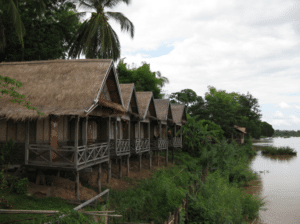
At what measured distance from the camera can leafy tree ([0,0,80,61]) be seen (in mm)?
18828

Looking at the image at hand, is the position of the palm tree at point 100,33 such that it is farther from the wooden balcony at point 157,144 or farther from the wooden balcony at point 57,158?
the wooden balcony at point 57,158

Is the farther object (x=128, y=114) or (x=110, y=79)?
(x=128, y=114)

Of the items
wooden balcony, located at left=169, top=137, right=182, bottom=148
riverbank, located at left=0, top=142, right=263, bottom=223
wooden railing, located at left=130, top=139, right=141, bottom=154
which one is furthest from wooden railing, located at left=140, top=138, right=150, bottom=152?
wooden balcony, located at left=169, top=137, right=182, bottom=148

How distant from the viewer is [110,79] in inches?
500

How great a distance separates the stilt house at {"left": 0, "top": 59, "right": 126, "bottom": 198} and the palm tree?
27.1 ft

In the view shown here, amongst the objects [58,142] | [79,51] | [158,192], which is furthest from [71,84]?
[79,51]

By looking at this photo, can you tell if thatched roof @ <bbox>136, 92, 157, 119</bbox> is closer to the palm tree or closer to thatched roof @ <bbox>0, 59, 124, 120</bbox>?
thatched roof @ <bbox>0, 59, 124, 120</bbox>

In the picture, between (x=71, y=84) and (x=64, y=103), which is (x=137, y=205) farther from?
(x=71, y=84)

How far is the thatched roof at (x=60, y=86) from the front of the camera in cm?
957

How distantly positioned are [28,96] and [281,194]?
17.5 meters

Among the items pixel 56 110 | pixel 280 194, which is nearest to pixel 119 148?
pixel 56 110

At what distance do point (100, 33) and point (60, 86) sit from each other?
10.9m

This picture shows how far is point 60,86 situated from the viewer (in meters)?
10.8

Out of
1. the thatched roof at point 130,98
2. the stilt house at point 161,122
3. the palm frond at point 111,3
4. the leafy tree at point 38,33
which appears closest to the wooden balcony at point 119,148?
the thatched roof at point 130,98
